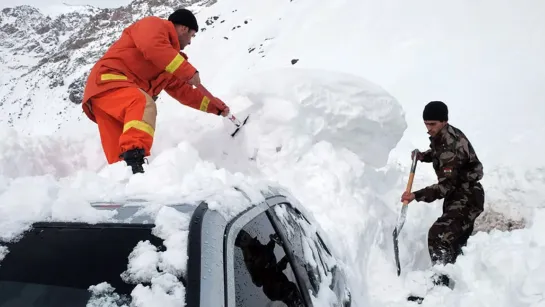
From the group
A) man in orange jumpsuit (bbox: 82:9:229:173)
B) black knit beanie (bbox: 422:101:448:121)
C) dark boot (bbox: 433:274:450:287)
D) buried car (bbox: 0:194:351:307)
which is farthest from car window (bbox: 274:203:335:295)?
black knit beanie (bbox: 422:101:448:121)

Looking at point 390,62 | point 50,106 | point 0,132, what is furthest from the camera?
point 50,106

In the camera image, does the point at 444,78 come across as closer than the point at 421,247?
No

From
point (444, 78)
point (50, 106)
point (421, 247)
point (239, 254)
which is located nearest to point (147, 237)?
point (239, 254)

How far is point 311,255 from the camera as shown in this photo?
242 centimetres

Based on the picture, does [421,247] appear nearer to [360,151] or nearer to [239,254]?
[360,151]

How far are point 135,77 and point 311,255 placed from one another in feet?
9.44

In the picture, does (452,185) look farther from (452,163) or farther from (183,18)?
(183,18)

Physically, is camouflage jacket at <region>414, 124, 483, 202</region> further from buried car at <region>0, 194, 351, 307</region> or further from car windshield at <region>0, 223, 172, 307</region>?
car windshield at <region>0, 223, 172, 307</region>

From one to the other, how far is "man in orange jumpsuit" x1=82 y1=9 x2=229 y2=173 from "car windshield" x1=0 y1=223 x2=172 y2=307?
95.7 inches

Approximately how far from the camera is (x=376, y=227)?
4.72 meters

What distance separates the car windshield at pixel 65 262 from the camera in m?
1.30

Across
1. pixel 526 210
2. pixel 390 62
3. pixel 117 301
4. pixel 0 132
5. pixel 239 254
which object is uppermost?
pixel 117 301

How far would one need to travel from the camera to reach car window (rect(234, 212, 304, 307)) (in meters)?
1.52

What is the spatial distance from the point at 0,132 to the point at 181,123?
1.81m
